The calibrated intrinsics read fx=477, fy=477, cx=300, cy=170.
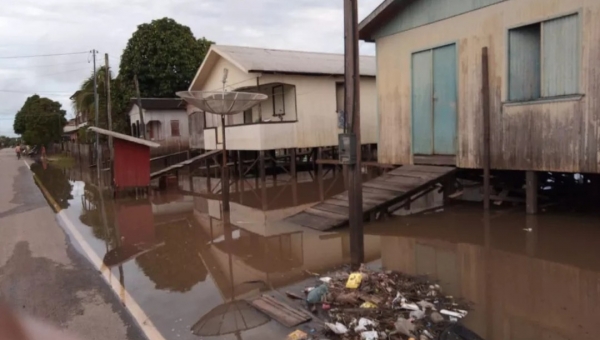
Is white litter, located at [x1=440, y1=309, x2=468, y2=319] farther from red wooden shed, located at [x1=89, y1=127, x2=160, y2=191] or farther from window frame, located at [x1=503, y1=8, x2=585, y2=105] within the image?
red wooden shed, located at [x1=89, y1=127, x2=160, y2=191]

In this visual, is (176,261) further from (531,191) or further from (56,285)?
(531,191)

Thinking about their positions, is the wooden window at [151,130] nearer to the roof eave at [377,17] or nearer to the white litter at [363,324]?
the roof eave at [377,17]

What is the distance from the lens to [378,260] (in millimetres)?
7391

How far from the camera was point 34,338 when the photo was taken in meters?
1.60

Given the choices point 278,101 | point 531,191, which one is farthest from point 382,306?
point 278,101

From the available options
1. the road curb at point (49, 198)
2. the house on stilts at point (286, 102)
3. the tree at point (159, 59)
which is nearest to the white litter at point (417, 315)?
the road curb at point (49, 198)

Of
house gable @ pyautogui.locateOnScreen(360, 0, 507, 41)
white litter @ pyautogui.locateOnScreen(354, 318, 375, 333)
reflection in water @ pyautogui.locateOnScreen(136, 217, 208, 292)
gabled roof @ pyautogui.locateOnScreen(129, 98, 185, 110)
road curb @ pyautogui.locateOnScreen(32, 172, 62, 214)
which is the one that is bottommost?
reflection in water @ pyautogui.locateOnScreen(136, 217, 208, 292)

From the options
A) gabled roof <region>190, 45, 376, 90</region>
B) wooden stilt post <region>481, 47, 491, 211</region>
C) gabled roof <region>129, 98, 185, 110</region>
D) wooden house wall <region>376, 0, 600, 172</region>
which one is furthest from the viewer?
gabled roof <region>129, 98, 185, 110</region>

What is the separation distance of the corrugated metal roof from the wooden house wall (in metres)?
6.89

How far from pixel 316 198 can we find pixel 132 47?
2661cm

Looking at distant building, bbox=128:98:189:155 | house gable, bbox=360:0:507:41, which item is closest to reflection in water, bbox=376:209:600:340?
house gable, bbox=360:0:507:41

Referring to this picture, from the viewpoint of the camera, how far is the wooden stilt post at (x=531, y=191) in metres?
9.62

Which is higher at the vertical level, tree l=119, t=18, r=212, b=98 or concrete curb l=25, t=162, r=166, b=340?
tree l=119, t=18, r=212, b=98

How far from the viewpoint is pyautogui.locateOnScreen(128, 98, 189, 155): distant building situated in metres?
31.7
